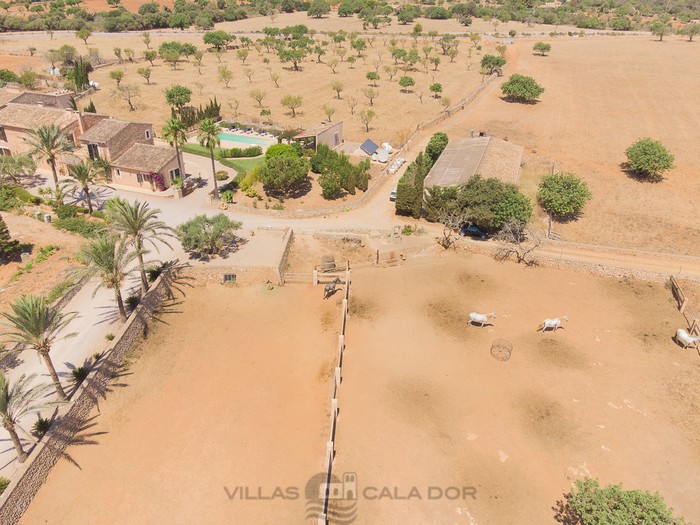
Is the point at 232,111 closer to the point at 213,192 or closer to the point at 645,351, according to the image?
the point at 213,192

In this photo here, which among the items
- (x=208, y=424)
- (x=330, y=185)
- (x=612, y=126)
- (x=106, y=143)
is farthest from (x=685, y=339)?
(x=106, y=143)

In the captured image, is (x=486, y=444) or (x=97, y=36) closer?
(x=486, y=444)

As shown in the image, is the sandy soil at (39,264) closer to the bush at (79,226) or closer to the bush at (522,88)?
the bush at (79,226)

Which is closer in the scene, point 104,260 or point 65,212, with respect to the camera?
point 104,260

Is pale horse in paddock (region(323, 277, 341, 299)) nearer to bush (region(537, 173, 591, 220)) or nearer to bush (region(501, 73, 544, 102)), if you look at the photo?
bush (region(537, 173, 591, 220))

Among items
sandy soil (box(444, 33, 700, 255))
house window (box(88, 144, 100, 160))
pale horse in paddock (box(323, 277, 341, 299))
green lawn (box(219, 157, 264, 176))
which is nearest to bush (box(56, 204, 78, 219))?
house window (box(88, 144, 100, 160))

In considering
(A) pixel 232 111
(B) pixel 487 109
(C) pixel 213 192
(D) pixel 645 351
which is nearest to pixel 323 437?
(D) pixel 645 351

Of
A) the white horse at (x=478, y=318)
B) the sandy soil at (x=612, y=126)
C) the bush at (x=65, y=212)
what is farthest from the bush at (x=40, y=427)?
the sandy soil at (x=612, y=126)

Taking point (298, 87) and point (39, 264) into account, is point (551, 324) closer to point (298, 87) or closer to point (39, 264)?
point (39, 264)
